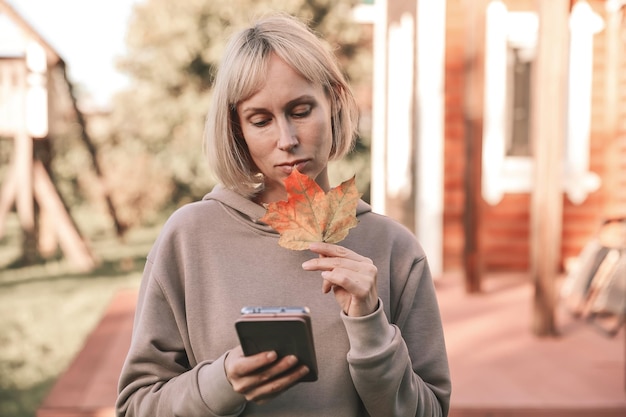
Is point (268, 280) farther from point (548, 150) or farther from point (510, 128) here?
point (510, 128)

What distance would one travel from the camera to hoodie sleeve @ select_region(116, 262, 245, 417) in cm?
134

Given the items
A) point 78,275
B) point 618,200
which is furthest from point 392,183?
point 78,275

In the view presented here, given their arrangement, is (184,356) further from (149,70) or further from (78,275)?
(149,70)

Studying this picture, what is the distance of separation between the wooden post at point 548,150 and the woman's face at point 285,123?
3.56 m

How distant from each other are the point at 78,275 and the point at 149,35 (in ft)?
15.9

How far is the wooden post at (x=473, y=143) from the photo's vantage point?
5.96 metres

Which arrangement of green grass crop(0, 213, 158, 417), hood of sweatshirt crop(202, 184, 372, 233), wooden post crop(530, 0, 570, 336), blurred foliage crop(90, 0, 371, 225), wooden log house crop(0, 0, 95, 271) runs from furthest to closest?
blurred foliage crop(90, 0, 371, 225) → wooden log house crop(0, 0, 95, 271) → green grass crop(0, 213, 158, 417) → wooden post crop(530, 0, 570, 336) → hood of sweatshirt crop(202, 184, 372, 233)

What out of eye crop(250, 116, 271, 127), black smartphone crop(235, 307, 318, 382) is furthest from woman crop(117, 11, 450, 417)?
black smartphone crop(235, 307, 318, 382)

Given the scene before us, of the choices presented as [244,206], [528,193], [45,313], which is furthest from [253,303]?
[528,193]

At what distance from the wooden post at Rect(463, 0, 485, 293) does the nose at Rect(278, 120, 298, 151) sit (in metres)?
4.89

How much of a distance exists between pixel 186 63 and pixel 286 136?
1043 cm

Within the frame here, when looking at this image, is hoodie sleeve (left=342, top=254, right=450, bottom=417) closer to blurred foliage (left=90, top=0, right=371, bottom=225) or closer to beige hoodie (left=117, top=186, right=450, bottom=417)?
beige hoodie (left=117, top=186, right=450, bottom=417)

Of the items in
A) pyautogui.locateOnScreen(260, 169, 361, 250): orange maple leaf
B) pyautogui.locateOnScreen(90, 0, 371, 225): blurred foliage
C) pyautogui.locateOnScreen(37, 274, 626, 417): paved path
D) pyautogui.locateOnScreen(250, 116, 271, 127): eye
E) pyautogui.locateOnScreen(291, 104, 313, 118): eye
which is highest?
pyautogui.locateOnScreen(90, 0, 371, 225): blurred foliage

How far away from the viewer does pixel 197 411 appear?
133 centimetres
